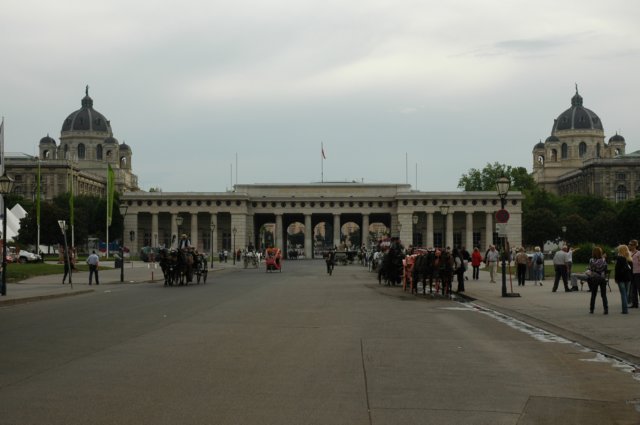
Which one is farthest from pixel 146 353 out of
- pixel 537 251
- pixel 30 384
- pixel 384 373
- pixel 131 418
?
pixel 537 251

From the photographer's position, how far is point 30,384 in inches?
404

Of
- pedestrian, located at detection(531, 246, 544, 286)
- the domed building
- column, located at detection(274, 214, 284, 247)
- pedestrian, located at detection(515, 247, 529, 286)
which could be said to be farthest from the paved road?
the domed building

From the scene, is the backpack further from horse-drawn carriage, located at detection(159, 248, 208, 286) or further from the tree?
the tree

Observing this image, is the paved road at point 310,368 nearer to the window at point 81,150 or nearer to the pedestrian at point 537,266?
the pedestrian at point 537,266

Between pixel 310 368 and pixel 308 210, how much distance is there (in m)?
125

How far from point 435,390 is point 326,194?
127536 mm

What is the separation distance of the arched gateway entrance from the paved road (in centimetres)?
11381

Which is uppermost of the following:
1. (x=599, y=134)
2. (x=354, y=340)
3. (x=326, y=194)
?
(x=599, y=134)

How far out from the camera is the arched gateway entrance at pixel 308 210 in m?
136

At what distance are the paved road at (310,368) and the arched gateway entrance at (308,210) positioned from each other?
373ft

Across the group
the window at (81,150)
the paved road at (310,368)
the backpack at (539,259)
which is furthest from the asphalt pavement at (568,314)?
the window at (81,150)

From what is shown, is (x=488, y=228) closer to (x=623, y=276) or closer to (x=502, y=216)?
(x=502, y=216)

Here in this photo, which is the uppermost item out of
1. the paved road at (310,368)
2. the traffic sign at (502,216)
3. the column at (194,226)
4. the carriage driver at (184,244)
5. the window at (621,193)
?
the window at (621,193)

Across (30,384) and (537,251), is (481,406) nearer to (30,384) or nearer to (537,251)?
(30,384)
